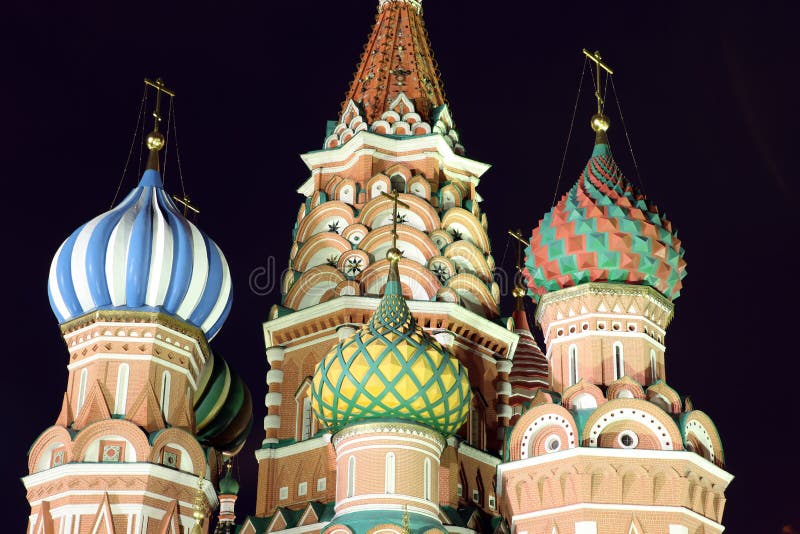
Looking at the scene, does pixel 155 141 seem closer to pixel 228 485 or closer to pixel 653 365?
pixel 228 485

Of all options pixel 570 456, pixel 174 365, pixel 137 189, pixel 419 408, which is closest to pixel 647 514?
pixel 570 456

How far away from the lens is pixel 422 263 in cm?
2242

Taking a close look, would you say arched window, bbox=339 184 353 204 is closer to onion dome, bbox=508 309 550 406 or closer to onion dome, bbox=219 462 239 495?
onion dome, bbox=508 309 550 406

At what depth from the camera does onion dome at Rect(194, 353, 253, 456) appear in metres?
21.2

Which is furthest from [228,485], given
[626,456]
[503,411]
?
[626,456]

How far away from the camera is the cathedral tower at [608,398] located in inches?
746

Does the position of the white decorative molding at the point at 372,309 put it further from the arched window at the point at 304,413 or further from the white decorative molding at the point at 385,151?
the white decorative molding at the point at 385,151

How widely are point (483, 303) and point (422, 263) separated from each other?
951 millimetres

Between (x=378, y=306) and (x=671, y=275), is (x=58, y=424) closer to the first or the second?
(x=378, y=306)

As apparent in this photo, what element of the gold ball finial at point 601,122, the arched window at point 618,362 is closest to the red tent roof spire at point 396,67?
the gold ball finial at point 601,122

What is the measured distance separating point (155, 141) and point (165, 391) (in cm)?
356

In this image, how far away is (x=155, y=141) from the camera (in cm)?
2173

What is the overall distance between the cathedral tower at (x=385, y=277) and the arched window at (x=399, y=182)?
0.02m

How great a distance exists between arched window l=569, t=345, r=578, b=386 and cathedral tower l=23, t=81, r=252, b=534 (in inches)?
159
